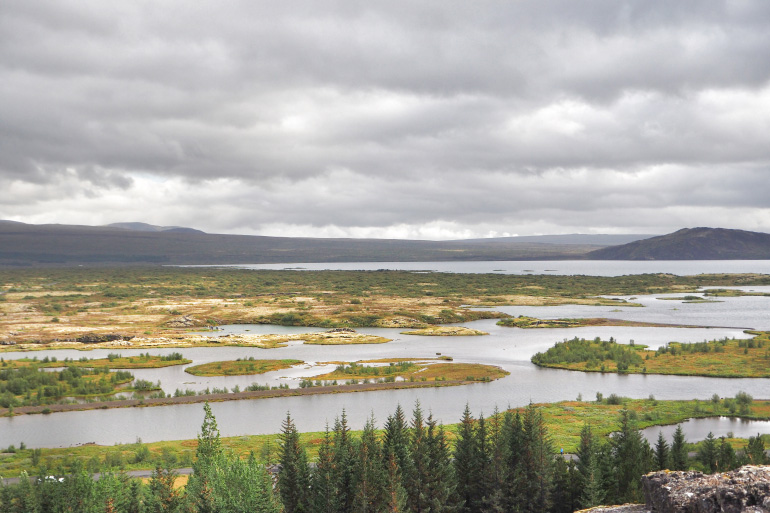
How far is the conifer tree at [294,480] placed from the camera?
106 feet

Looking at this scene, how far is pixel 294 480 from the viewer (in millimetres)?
33031

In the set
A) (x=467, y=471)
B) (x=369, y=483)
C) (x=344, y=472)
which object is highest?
(x=369, y=483)

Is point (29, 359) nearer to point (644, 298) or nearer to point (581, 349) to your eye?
point (581, 349)

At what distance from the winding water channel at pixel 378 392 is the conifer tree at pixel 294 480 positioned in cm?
743

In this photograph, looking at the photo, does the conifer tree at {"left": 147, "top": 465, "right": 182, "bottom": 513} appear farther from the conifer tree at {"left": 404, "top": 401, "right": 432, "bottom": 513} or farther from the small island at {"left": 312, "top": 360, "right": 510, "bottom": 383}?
the small island at {"left": 312, "top": 360, "right": 510, "bottom": 383}

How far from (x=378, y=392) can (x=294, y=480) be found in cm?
3201

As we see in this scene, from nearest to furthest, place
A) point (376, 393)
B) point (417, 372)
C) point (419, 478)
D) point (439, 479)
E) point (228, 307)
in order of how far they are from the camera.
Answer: point (419, 478), point (439, 479), point (376, 393), point (417, 372), point (228, 307)

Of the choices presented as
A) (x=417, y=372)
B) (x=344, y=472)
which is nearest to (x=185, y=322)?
(x=417, y=372)

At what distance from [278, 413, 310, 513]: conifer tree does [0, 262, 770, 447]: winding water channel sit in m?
7.43

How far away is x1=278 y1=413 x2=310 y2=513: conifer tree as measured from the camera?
32.4m

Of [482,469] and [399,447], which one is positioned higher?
[399,447]

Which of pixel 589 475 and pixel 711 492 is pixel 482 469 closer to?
pixel 589 475

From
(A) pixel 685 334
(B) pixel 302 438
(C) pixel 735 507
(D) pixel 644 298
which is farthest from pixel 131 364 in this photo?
(D) pixel 644 298

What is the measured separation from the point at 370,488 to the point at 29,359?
76.0m
